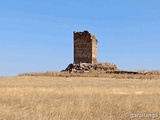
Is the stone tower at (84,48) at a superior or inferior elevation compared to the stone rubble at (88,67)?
superior

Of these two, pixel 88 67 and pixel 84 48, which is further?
pixel 84 48

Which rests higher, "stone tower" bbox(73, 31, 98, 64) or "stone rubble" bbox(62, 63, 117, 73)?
"stone tower" bbox(73, 31, 98, 64)

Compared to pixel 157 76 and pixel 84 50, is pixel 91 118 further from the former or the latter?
pixel 84 50

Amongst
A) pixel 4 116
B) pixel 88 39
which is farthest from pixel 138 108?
pixel 88 39

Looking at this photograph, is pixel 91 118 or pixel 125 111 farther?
pixel 125 111

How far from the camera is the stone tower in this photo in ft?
226

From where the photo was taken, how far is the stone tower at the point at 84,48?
68875 millimetres

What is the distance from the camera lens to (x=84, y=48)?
69438 mm

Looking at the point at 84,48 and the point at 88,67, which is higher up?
the point at 84,48

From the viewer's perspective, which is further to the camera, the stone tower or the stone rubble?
the stone tower

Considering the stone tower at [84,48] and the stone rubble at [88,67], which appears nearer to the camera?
the stone rubble at [88,67]

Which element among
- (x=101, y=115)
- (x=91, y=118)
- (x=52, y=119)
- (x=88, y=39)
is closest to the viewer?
(x=52, y=119)

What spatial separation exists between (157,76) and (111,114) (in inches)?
1672

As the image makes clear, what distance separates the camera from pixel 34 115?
9000 mm
